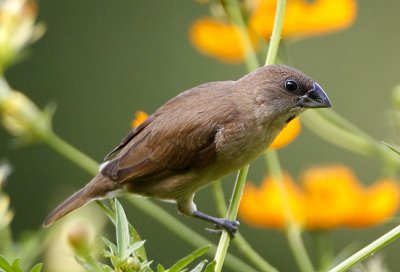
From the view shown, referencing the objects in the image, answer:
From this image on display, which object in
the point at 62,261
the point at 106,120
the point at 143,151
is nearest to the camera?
the point at 62,261

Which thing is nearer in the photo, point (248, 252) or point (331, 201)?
point (248, 252)

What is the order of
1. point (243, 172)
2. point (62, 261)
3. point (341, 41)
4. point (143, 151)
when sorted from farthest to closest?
point (341, 41)
point (143, 151)
point (243, 172)
point (62, 261)

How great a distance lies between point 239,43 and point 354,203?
0.44 metres

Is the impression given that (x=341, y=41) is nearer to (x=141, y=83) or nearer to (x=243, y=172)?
(x=141, y=83)

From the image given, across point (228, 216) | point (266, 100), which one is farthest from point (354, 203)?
point (228, 216)

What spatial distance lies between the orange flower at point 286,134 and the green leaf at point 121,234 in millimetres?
621

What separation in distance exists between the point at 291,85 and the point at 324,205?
0.29 meters

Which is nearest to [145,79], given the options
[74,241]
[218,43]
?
[218,43]

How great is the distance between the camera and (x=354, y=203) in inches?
97.5

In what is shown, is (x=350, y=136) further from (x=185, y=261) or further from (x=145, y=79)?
(x=145, y=79)

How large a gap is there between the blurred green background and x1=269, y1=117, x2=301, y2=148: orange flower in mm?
2357

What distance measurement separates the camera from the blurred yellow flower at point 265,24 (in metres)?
2.47

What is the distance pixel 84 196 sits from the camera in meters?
2.33

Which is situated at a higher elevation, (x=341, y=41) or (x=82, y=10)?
(x=82, y=10)
